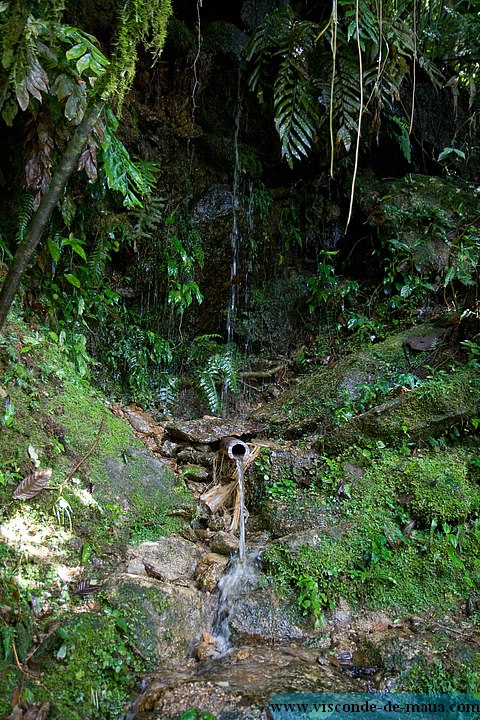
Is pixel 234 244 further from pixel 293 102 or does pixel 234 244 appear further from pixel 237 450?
pixel 237 450

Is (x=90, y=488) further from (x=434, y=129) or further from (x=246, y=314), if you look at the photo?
(x=434, y=129)

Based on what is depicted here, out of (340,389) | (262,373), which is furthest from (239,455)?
(262,373)

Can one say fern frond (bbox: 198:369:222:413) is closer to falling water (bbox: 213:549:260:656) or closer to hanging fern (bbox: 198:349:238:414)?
hanging fern (bbox: 198:349:238:414)

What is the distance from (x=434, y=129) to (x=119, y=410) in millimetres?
6703

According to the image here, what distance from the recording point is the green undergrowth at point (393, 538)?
3.42 meters

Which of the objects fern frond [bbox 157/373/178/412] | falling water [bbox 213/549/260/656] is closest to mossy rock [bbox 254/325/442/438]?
fern frond [bbox 157/373/178/412]

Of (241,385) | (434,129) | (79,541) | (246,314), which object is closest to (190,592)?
(79,541)

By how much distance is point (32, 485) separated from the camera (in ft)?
10.7

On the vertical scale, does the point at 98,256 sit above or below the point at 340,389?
above

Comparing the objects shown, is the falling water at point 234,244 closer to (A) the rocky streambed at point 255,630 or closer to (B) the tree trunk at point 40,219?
(A) the rocky streambed at point 255,630

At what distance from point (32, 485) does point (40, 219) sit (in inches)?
69.6

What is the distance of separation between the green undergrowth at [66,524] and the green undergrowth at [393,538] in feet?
3.77

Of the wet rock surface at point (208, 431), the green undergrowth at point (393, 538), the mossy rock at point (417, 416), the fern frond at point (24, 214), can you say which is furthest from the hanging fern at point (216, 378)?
the fern frond at point (24, 214)

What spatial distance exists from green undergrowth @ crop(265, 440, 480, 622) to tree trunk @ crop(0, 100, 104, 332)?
8.18 ft
